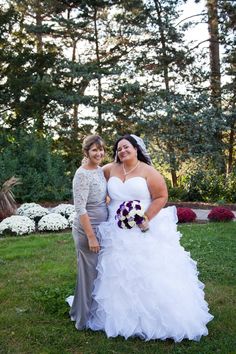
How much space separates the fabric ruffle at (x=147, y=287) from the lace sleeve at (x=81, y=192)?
1.00 feet

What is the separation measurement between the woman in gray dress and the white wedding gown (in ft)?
0.29

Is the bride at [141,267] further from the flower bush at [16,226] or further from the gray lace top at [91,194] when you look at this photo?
the flower bush at [16,226]

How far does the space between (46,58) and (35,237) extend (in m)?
11.6

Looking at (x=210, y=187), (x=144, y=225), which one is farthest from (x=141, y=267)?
(x=210, y=187)

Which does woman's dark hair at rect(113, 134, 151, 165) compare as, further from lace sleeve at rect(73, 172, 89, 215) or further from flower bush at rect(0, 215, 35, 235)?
flower bush at rect(0, 215, 35, 235)

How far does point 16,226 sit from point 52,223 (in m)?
0.81

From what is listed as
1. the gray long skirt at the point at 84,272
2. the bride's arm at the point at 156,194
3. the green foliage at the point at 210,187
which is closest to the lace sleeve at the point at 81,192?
the gray long skirt at the point at 84,272

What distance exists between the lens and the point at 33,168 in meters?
15.7

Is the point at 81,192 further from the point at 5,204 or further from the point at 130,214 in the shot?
the point at 5,204

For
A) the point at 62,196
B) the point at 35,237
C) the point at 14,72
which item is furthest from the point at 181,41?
the point at 35,237

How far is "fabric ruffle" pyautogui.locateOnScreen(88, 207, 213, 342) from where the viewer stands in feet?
13.9

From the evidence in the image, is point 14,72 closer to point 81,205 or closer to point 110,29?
point 110,29

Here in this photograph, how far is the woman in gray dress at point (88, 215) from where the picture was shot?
428 cm

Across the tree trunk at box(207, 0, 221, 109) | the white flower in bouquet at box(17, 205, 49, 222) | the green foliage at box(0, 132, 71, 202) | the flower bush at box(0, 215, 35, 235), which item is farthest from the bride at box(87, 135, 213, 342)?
the tree trunk at box(207, 0, 221, 109)
